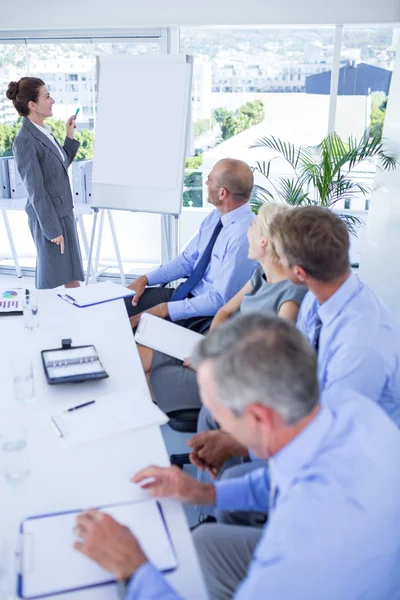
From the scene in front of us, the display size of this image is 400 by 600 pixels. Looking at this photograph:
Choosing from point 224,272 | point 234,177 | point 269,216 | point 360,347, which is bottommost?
point 224,272

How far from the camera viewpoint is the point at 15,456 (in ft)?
4.61

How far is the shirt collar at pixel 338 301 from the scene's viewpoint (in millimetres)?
1731

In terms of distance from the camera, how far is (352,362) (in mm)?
1580

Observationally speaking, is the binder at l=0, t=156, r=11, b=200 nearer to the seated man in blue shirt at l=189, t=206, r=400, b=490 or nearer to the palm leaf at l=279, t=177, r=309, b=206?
the palm leaf at l=279, t=177, r=309, b=206

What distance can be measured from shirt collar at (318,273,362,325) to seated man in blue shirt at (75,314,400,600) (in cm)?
61

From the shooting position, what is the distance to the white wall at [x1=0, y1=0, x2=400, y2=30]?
402cm

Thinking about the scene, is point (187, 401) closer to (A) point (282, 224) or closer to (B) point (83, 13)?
(A) point (282, 224)

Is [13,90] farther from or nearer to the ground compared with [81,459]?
farther from the ground

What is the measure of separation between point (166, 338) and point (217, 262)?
29.1 inches

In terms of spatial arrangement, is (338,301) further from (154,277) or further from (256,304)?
(154,277)

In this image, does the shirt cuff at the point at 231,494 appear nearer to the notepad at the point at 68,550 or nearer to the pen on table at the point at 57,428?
the notepad at the point at 68,550

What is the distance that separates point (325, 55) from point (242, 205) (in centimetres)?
208

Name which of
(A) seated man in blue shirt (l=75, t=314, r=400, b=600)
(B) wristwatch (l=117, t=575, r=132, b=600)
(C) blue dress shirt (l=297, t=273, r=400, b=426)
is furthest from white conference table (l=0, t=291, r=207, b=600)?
(C) blue dress shirt (l=297, t=273, r=400, b=426)

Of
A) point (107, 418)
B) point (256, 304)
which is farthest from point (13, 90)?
point (107, 418)
